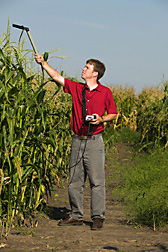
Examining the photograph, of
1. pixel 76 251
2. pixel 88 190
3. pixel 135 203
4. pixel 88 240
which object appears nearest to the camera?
pixel 76 251

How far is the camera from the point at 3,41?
4.78 meters

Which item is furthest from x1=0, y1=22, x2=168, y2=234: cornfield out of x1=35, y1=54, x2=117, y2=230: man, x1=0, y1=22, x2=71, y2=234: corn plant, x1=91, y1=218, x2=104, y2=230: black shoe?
x1=91, y1=218, x2=104, y2=230: black shoe

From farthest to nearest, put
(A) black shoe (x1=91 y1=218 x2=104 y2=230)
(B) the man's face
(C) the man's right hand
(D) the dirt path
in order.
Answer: (B) the man's face < (A) black shoe (x1=91 y1=218 x2=104 y2=230) < (C) the man's right hand < (D) the dirt path

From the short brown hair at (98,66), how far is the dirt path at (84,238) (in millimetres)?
2096

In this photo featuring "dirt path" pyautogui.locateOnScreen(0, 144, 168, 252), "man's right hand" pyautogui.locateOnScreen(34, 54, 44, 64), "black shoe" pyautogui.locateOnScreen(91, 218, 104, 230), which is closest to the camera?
"dirt path" pyautogui.locateOnScreen(0, 144, 168, 252)

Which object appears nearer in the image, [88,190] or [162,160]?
[88,190]

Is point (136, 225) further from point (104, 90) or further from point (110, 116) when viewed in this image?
point (104, 90)

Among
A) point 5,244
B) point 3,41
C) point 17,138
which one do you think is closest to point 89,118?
point 17,138

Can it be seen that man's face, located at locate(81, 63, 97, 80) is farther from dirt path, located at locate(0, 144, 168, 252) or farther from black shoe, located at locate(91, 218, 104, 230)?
dirt path, located at locate(0, 144, 168, 252)

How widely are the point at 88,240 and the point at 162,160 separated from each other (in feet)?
17.7

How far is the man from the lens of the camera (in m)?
5.14

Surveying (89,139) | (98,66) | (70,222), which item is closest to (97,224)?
(70,222)

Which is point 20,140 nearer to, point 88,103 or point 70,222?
point 88,103

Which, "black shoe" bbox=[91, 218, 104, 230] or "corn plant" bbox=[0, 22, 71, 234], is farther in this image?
"black shoe" bbox=[91, 218, 104, 230]
